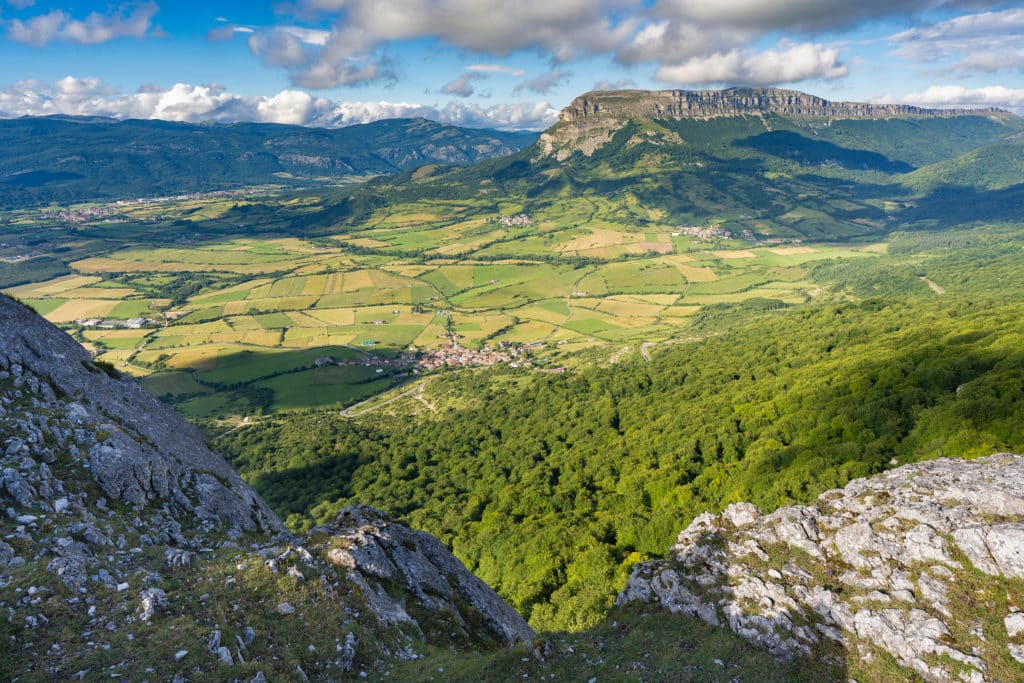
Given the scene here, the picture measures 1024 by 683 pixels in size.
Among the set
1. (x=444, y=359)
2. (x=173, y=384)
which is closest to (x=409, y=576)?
(x=444, y=359)

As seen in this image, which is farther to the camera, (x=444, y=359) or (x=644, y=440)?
(x=444, y=359)

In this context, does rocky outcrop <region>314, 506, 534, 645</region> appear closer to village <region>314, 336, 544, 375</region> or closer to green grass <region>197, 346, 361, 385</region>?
village <region>314, 336, 544, 375</region>

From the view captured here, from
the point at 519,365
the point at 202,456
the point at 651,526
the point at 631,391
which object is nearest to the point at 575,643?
the point at 202,456

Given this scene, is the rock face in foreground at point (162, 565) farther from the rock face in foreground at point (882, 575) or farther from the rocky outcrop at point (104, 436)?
the rock face in foreground at point (882, 575)

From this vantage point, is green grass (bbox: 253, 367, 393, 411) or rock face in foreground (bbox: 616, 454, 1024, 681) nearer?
rock face in foreground (bbox: 616, 454, 1024, 681)

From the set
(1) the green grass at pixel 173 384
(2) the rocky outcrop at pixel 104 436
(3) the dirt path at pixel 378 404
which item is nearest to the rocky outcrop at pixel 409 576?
(2) the rocky outcrop at pixel 104 436

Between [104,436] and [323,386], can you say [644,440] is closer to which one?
[104,436]

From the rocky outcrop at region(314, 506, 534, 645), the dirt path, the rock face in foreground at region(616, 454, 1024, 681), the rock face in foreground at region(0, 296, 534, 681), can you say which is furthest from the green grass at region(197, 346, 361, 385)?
the rock face in foreground at region(616, 454, 1024, 681)
